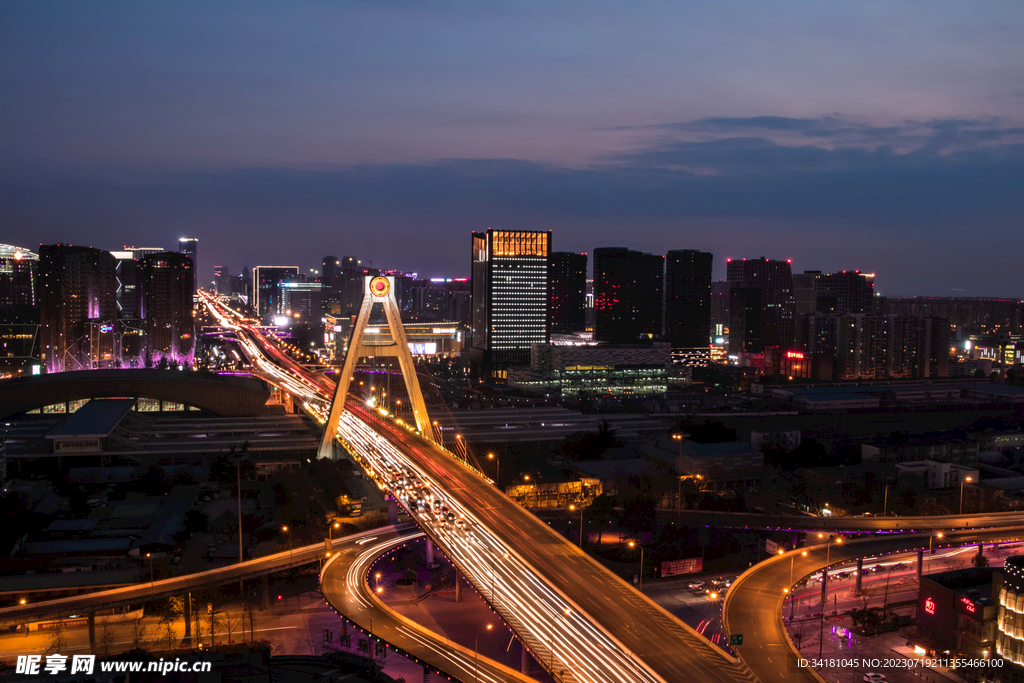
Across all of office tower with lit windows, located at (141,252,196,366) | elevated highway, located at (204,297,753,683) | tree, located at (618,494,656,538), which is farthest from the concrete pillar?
office tower with lit windows, located at (141,252,196,366)

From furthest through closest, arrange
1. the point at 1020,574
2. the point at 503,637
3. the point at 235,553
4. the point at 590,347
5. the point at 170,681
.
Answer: the point at 590,347 → the point at 235,553 → the point at 503,637 → the point at 1020,574 → the point at 170,681

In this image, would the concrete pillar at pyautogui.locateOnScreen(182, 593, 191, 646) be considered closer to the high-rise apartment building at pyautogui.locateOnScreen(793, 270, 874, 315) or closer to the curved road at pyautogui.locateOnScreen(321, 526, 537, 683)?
the curved road at pyautogui.locateOnScreen(321, 526, 537, 683)

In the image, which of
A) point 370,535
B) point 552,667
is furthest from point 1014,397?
point 552,667

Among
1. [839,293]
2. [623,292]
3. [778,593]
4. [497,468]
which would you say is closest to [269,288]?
[623,292]

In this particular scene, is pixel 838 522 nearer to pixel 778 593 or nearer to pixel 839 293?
pixel 778 593

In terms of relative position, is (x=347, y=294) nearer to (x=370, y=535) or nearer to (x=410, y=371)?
(x=410, y=371)

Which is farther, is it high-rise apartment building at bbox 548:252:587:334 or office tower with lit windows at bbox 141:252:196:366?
high-rise apartment building at bbox 548:252:587:334

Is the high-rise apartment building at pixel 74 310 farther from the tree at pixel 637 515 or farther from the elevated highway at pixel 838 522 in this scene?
the elevated highway at pixel 838 522
